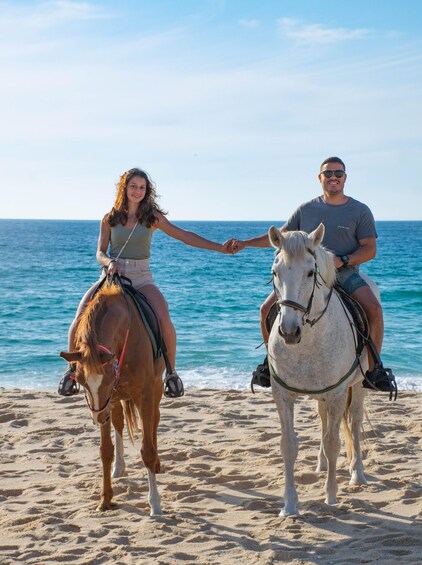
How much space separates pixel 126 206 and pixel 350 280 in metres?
1.92

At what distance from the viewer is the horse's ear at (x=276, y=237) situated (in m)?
4.84

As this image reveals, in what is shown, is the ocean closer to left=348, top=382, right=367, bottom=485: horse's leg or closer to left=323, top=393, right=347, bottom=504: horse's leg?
left=348, top=382, right=367, bottom=485: horse's leg

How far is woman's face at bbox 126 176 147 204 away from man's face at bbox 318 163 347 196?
147cm

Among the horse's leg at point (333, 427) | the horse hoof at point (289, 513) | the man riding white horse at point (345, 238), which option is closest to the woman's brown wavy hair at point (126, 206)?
the man riding white horse at point (345, 238)

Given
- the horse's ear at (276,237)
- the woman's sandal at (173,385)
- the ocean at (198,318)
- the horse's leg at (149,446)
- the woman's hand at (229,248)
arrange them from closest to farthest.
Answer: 1. the horse's ear at (276,237)
2. the horse's leg at (149,446)
3. the woman's sandal at (173,385)
4. the woman's hand at (229,248)
5. the ocean at (198,318)

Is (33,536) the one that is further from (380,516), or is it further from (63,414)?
(63,414)

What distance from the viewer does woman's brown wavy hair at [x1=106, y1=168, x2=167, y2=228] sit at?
20.0ft

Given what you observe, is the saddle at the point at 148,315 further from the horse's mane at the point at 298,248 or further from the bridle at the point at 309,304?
the horse's mane at the point at 298,248

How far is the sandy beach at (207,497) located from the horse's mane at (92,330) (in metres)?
1.19

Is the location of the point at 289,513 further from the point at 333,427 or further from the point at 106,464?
the point at 106,464

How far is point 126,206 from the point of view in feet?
20.3

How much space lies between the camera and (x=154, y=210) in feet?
20.4

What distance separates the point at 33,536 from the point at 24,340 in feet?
38.8

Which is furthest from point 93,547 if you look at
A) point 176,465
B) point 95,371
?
point 176,465
